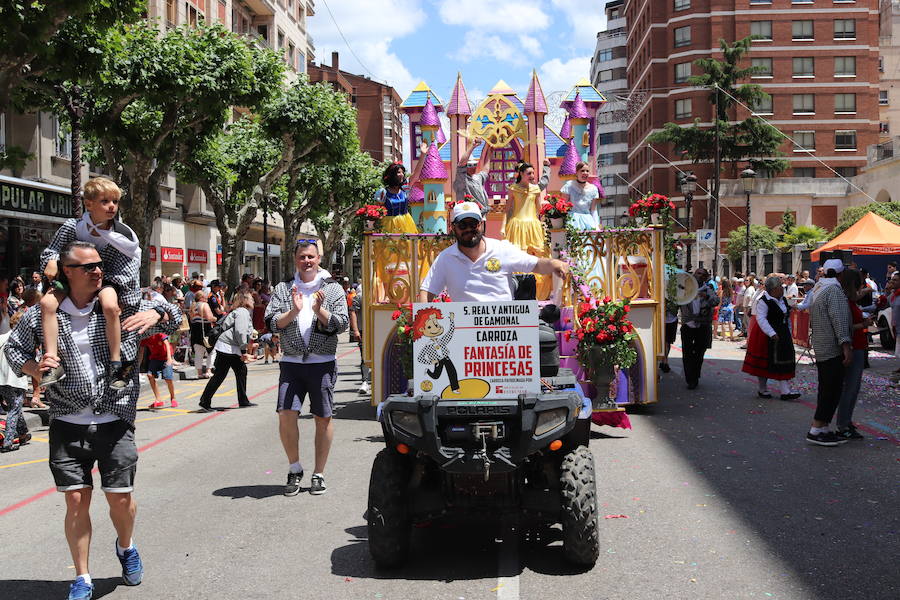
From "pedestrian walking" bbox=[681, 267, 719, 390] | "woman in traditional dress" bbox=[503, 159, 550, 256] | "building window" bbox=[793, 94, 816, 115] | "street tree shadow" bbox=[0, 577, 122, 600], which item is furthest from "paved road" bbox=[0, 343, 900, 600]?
"building window" bbox=[793, 94, 816, 115]

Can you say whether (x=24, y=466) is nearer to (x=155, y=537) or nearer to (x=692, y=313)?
(x=155, y=537)

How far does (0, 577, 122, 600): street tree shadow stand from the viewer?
16.4 ft

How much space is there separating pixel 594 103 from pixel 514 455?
496 inches

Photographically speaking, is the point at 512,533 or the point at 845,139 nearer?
the point at 512,533

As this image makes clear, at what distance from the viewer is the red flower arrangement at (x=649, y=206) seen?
1164 centimetres

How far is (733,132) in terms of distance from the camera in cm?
6025

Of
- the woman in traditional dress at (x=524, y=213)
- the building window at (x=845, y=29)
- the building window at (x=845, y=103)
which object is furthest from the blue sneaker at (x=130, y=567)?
the building window at (x=845, y=29)

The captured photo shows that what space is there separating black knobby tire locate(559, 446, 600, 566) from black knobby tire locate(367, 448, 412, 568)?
2.95 ft

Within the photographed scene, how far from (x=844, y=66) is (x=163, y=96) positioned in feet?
202

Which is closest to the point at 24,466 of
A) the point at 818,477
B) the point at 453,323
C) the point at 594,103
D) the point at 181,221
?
the point at 453,323

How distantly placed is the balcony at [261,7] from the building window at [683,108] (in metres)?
33.9

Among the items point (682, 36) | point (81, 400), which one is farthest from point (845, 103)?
point (81, 400)

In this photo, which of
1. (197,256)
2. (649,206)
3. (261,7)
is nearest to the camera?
(649,206)

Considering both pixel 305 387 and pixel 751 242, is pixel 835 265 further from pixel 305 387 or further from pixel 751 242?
pixel 751 242
